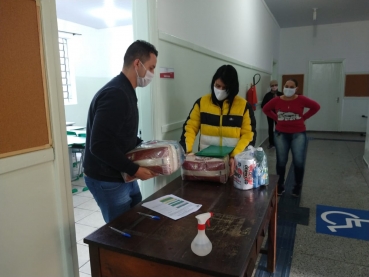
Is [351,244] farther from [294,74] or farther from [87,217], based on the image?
[294,74]

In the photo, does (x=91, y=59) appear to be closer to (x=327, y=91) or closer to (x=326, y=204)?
(x=326, y=204)

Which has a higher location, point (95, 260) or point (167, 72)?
point (167, 72)

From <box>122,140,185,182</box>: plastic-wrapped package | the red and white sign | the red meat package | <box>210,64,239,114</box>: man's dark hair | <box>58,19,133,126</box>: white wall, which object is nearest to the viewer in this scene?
<box>122,140,185,182</box>: plastic-wrapped package

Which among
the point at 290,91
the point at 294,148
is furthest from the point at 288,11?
the point at 294,148

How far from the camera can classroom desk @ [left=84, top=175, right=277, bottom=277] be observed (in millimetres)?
935

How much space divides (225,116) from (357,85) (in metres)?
7.42

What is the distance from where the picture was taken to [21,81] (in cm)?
102

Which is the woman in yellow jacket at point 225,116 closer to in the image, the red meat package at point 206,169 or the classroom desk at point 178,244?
the red meat package at point 206,169

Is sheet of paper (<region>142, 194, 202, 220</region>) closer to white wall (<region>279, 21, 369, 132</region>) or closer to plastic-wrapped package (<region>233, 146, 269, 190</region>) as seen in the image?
plastic-wrapped package (<region>233, 146, 269, 190</region>)

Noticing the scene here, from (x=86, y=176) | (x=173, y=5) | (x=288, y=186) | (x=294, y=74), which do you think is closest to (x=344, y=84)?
(x=294, y=74)

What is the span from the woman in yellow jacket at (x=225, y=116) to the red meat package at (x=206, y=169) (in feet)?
0.66

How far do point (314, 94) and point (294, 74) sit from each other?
82 cm

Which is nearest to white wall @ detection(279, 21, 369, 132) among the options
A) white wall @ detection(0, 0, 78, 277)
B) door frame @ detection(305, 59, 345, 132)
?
door frame @ detection(305, 59, 345, 132)

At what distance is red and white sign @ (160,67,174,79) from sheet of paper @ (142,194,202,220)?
0.98 m
